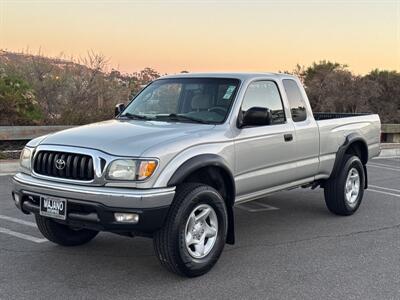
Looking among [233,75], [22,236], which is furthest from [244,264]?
[22,236]

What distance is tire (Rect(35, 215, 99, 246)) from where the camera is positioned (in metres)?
5.13

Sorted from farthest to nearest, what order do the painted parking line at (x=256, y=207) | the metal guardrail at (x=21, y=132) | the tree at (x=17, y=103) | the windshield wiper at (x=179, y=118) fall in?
the tree at (x=17, y=103), the metal guardrail at (x=21, y=132), the painted parking line at (x=256, y=207), the windshield wiper at (x=179, y=118)

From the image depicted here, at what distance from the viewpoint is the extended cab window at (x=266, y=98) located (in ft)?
17.9

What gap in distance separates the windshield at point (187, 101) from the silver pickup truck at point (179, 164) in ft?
0.04

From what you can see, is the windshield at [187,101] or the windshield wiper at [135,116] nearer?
the windshield at [187,101]

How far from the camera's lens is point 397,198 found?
8469mm

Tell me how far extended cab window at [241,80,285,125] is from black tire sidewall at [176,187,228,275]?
1156 millimetres

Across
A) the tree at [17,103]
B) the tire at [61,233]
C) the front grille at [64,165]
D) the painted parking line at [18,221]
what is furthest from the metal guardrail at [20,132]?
the front grille at [64,165]

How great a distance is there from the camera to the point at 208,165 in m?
4.60

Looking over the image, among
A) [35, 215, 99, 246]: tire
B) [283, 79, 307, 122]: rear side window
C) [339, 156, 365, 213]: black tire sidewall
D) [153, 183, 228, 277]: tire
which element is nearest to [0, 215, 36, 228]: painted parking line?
[35, 215, 99, 246]: tire

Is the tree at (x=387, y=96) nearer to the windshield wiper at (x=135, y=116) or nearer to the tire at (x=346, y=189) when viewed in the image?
the tire at (x=346, y=189)

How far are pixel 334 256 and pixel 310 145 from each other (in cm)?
150

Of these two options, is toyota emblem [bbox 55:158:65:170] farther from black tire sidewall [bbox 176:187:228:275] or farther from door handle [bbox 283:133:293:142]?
door handle [bbox 283:133:293:142]

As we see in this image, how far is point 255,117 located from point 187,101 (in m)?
0.85
